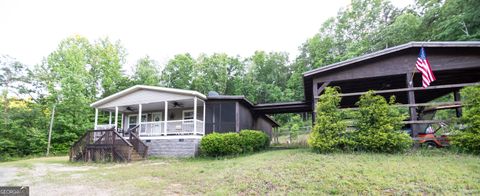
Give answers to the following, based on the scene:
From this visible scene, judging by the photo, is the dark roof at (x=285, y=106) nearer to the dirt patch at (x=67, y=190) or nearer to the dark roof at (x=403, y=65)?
the dark roof at (x=403, y=65)

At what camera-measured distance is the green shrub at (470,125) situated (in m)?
6.89

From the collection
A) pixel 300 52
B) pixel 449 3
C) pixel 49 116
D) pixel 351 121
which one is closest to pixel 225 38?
pixel 300 52

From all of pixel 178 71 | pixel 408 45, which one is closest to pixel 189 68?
pixel 178 71

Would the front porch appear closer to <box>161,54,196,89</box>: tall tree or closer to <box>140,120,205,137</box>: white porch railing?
<box>140,120,205,137</box>: white porch railing

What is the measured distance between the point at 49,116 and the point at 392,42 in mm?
32969

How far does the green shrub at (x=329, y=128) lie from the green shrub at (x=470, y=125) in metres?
3.14

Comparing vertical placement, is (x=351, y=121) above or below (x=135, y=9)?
below

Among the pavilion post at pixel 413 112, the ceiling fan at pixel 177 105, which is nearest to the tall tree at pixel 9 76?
the ceiling fan at pixel 177 105

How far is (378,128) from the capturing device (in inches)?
311

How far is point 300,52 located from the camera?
1478 inches

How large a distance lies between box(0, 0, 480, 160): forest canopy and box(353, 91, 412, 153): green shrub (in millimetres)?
11275

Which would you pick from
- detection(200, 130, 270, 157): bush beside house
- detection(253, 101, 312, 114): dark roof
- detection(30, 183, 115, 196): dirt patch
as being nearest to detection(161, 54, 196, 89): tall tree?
detection(253, 101, 312, 114): dark roof

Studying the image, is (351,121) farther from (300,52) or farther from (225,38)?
(225,38)

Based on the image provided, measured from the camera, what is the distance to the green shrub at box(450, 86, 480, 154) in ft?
22.6
